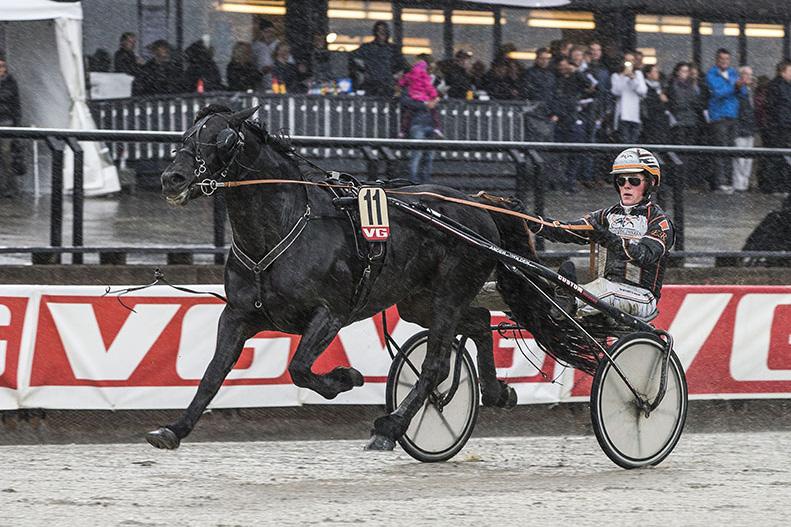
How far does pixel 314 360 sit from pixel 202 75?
10359 millimetres

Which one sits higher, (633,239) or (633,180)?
(633,180)

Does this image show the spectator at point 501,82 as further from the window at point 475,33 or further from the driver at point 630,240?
the driver at point 630,240

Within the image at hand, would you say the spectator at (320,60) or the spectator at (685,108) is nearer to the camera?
the spectator at (685,108)

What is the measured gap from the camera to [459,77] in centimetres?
1872

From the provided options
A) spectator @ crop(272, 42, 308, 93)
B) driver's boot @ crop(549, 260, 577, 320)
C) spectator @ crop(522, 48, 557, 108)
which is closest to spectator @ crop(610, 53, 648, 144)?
spectator @ crop(522, 48, 557, 108)

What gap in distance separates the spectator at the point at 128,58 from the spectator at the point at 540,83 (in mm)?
4619

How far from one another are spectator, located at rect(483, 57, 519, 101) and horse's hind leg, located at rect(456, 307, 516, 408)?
943cm

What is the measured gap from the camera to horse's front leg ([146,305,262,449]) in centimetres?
756

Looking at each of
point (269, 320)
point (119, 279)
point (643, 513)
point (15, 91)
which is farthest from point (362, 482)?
point (15, 91)

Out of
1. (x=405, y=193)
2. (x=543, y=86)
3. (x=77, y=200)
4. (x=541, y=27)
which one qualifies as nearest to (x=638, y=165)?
(x=405, y=193)

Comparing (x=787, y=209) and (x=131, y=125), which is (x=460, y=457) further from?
(x=131, y=125)

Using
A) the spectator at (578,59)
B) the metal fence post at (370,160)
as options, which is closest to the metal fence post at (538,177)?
the metal fence post at (370,160)

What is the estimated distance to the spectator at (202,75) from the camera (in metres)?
17.4

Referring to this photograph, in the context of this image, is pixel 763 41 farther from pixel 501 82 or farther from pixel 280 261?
pixel 280 261
